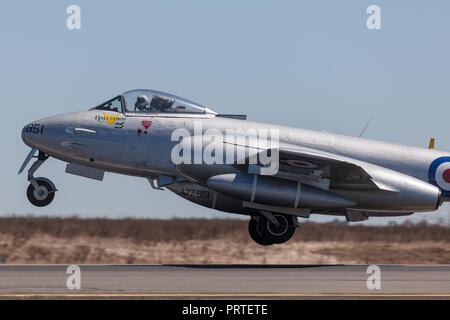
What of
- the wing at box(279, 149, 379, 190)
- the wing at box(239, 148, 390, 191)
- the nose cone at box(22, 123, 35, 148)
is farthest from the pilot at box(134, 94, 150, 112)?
the wing at box(279, 149, 379, 190)

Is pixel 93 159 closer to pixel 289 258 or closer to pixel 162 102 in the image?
pixel 162 102

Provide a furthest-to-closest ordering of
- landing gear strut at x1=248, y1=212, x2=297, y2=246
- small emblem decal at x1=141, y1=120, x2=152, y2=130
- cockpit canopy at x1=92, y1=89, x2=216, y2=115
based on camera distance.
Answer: cockpit canopy at x1=92, y1=89, x2=216, y2=115
small emblem decal at x1=141, y1=120, x2=152, y2=130
landing gear strut at x1=248, y1=212, x2=297, y2=246

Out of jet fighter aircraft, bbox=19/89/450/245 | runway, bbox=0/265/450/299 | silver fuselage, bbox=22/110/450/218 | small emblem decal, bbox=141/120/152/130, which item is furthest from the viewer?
small emblem decal, bbox=141/120/152/130

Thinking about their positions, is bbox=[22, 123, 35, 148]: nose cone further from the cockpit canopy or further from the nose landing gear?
the cockpit canopy

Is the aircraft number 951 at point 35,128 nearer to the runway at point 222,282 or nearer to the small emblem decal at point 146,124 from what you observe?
the small emblem decal at point 146,124

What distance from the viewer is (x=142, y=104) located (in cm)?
1934

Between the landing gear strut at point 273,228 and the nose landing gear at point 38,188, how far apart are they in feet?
16.3

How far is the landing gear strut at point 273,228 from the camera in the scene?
18.7 meters

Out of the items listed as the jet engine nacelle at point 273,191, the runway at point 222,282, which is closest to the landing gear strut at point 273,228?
the jet engine nacelle at point 273,191

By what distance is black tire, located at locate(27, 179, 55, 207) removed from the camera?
62.8ft

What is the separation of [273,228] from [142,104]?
4.29 metres

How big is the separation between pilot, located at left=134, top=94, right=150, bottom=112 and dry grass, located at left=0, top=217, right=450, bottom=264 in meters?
3.76

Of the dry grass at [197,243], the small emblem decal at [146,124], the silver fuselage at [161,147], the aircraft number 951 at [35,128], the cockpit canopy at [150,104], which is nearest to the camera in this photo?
the silver fuselage at [161,147]
